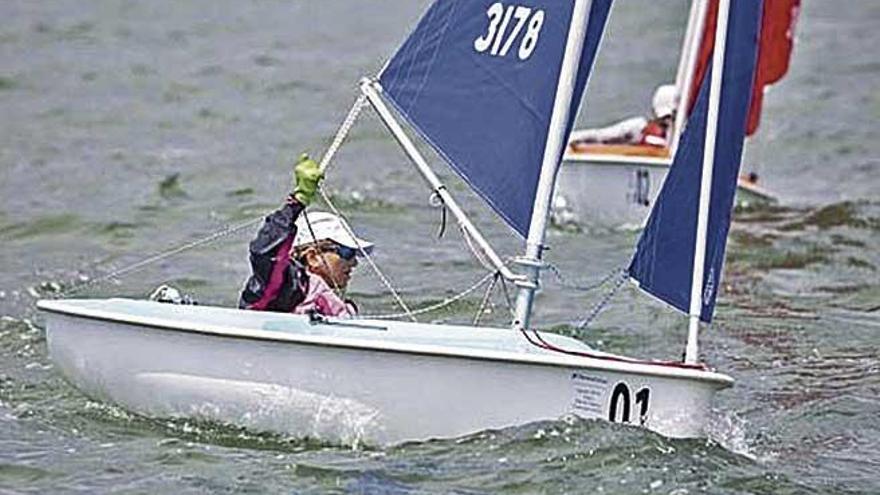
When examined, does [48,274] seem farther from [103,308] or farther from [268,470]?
[268,470]

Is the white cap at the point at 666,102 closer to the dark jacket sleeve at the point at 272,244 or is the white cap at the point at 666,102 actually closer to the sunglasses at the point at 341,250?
the sunglasses at the point at 341,250

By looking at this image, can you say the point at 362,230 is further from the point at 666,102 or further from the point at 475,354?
the point at 475,354

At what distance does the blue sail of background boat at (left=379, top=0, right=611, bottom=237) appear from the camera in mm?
8227

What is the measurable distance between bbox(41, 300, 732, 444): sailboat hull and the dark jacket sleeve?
20cm

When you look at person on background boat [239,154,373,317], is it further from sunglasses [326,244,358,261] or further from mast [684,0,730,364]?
mast [684,0,730,364]

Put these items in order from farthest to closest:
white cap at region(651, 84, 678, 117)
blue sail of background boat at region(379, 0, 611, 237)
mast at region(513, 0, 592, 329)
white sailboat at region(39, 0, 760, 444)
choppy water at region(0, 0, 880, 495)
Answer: white cap at region(651, 84, 678, 117) → blue sail of background boat at region(379, 0, 611, 237) → mast at region(513, 0, 592, 329) → choppy water at region(0, 0, 880, 495) → white sailboat at region(39, 0, 760, 444)

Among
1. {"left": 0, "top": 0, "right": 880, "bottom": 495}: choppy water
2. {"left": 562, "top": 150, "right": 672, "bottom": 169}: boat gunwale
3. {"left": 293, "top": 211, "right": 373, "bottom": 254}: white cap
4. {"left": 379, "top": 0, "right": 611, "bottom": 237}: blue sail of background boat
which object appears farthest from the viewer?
{"left": 562, "top": 150, "right": 672, "bottom": 169}: boat gunwale

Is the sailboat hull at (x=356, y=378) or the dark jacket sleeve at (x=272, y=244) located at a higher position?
the dark jacket sleeve at (x=272, y=244)

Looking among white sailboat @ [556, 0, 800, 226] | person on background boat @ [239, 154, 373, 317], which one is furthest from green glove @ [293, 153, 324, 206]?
white sailboat @ [556, 0, 800, 226]

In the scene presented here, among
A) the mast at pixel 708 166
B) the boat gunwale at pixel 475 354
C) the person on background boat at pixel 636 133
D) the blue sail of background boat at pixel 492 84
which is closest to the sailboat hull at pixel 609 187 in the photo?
the person on background boat at pixel 636 133

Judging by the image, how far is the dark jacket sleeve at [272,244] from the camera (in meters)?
8.12

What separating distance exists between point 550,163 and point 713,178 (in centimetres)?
57

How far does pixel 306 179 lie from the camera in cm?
795

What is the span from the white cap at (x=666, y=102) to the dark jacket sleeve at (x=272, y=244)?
8328mm
